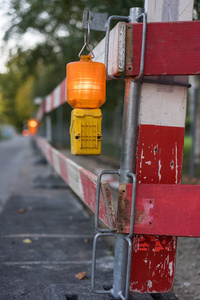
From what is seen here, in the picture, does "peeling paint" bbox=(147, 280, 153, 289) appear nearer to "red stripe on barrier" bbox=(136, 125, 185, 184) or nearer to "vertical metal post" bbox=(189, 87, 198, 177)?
"red stripe on barrier" bbox=(136, 125, 185, 184)

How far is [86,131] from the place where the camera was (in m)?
2.28

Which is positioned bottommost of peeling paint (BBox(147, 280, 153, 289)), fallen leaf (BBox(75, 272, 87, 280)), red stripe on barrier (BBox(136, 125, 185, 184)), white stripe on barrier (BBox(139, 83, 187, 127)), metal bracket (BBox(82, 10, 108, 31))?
fallen leaf (BBox(75, 272, 87, 280))

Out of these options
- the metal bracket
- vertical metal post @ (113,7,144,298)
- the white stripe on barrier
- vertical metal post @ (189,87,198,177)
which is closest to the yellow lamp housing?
vertical metal post @ (113,7,144,298)

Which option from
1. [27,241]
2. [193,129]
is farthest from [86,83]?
[193,129]

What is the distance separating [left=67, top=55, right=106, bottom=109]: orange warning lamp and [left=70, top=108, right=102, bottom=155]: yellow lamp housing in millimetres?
51

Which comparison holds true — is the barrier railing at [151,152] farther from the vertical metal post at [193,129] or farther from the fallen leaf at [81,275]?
the vertical metal post at [193,129]

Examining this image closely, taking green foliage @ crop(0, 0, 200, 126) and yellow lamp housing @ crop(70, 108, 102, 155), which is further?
green foliage @ crop(0, 0, 200, 126)

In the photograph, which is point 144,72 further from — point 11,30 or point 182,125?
point 11,30

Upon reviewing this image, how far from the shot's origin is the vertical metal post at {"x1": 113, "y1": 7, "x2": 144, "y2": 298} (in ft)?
7.54

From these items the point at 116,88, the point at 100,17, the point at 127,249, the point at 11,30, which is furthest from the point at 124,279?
the point at 11,30

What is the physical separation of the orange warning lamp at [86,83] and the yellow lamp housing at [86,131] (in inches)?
2.0

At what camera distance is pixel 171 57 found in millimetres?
2152

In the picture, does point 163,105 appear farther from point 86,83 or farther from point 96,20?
point 96,20

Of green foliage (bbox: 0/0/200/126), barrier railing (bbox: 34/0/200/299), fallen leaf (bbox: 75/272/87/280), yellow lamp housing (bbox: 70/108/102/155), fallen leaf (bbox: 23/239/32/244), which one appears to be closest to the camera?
barrier railing (bbox: 34/0/200/299)
